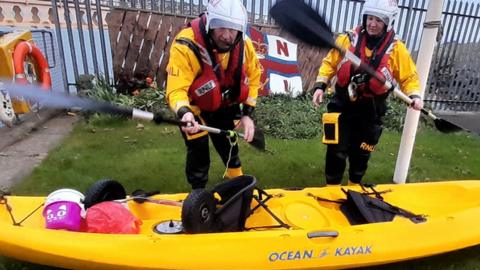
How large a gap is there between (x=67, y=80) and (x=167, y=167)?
10.9ft

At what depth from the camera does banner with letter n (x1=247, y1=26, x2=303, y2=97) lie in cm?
816

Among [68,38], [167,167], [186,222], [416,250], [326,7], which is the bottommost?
[167,167]

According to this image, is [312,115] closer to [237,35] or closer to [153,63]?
[153,63]

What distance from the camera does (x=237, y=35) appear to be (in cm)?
342

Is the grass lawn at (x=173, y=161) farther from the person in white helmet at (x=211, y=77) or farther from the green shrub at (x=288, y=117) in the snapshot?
the person in white helmet at (x=211, y=77)

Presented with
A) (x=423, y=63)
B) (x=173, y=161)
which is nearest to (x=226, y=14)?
(x=423, y=63)

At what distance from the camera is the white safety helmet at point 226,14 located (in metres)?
3.22

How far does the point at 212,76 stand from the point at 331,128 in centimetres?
135

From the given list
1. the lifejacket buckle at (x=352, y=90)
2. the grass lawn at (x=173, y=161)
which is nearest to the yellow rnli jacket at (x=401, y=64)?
the lifejacket buckle at (x=352, y=90)

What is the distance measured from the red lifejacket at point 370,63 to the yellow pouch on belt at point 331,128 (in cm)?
31

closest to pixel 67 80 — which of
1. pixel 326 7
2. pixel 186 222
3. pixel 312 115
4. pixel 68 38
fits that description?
pixel 68 38

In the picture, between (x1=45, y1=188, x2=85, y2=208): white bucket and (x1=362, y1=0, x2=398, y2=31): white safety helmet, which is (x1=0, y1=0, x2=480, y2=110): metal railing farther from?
(x1=45, y1=188, x2=85, y2=208): white bucket

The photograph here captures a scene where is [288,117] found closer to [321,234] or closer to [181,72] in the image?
[181,72]

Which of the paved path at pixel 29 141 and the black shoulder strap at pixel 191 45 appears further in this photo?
the paved path at pixel 29 141
